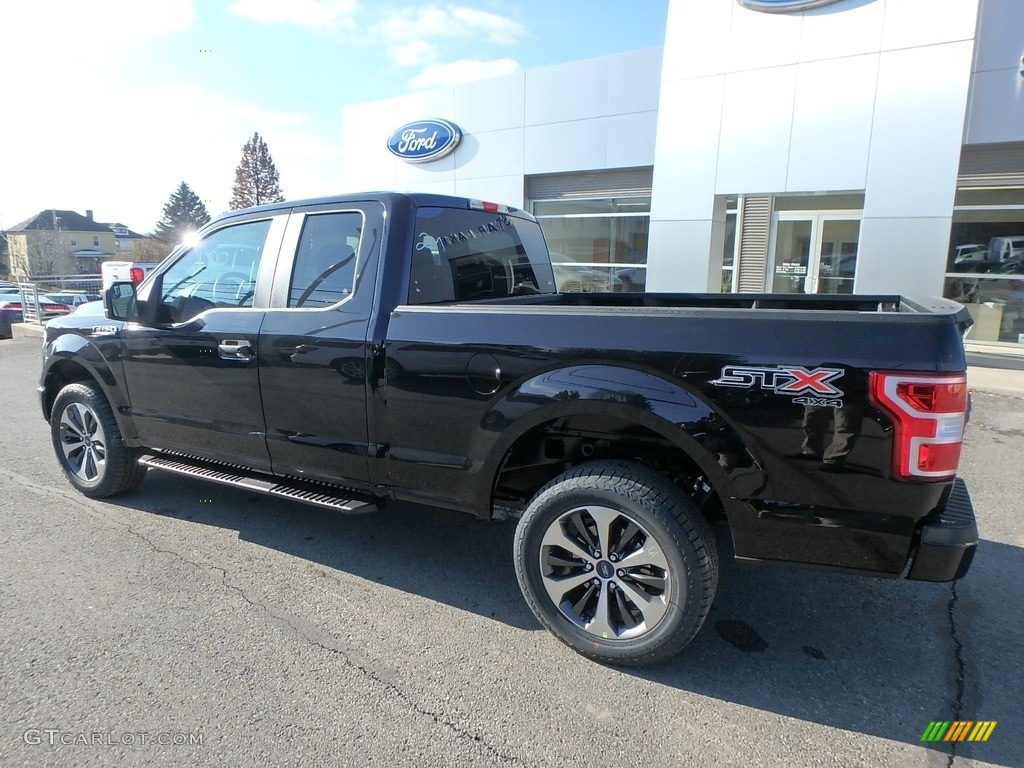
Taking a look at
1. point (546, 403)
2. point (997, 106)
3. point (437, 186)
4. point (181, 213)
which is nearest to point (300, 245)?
point (546, 403)

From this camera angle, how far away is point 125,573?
11.3 ft

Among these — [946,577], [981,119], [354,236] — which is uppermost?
[981,119]

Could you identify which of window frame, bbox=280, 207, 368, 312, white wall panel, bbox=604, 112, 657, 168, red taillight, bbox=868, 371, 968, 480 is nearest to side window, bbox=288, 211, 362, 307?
window frame, bbox=280, 207, 368, 312

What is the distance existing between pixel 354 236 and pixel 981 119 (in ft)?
32.8

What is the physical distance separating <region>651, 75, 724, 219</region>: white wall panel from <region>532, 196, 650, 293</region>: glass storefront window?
1.67 meters

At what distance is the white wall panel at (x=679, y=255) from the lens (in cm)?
1130

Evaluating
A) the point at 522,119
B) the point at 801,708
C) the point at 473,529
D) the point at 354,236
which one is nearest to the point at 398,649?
the point at 473,529

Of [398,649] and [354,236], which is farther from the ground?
[354,236]

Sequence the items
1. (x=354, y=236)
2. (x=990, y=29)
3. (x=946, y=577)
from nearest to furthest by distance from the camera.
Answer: (x=946, y=577) → (x=354, y=236) → (x=990, y=29)

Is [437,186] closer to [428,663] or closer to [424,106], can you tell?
[424,106]

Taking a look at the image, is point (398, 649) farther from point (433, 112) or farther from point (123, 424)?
point (433, 112)

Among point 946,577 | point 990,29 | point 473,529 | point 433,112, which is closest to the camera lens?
point 946,577

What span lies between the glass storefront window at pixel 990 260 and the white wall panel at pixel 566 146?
6224mm

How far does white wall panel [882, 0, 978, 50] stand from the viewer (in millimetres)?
8688
